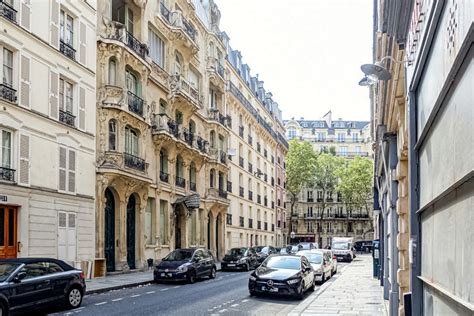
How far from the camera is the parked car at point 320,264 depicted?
25328 millimetres

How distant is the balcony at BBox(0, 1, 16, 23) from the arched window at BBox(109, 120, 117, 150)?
7.99 meters

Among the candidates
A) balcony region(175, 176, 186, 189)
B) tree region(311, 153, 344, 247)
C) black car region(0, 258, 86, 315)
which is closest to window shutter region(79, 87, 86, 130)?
black car region(0, 258, 86, 315)

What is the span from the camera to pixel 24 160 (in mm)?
20859

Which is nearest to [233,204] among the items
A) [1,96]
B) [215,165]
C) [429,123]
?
[215,165]

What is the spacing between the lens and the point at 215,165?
44844 millimetres

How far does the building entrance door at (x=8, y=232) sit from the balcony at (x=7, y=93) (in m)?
3.80

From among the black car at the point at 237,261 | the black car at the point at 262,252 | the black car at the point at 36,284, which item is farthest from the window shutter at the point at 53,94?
the black car at the point at 262,252

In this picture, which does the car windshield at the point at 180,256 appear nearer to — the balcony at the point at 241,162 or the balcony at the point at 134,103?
the balcony at the point at 134,103

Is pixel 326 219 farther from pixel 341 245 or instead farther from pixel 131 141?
pixel 131 141

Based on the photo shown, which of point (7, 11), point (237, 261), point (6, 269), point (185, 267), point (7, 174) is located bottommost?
point (237, 261)

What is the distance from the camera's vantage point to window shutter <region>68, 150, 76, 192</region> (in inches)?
948

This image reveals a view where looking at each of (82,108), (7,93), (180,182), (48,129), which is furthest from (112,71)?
(180,182)

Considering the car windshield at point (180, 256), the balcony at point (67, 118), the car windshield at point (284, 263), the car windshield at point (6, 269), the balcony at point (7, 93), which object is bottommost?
the car windshield at point (180, 256)

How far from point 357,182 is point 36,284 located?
71901 mm
